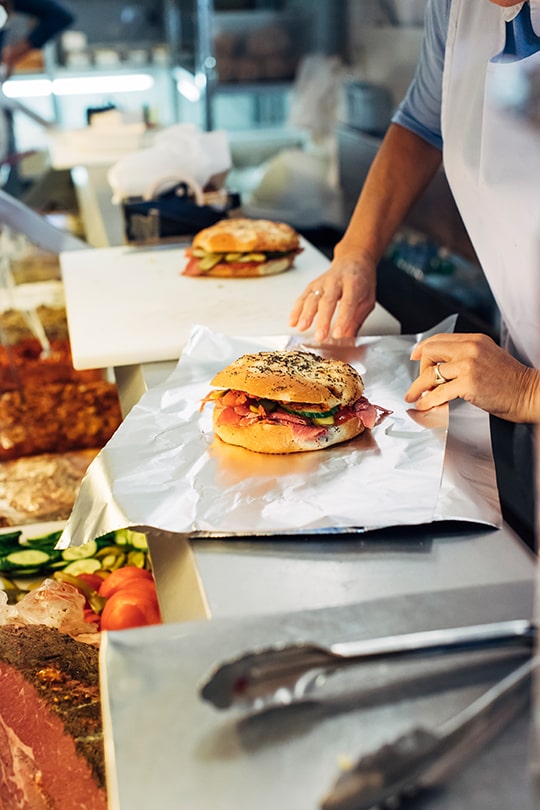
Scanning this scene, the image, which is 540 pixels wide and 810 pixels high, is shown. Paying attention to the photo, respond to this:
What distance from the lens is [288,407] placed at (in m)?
1.36

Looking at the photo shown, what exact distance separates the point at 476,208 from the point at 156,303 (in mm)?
770

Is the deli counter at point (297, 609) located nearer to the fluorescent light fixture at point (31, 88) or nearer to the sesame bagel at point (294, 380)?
the sesame bagel at point (294, 380)

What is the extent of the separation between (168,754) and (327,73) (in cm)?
483

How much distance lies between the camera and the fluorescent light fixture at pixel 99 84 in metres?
5.72

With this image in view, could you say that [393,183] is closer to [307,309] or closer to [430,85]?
[430,85]

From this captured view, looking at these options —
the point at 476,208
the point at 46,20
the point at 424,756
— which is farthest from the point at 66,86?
the point at 424,756

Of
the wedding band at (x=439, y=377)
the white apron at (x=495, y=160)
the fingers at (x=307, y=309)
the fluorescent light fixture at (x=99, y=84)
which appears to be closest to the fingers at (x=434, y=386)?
the wedding band at (x=439, y=377)

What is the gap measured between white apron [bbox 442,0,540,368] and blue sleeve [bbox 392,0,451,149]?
87mm

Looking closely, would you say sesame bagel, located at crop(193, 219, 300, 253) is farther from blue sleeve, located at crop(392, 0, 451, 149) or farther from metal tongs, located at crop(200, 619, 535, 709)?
metal tongs, located at crop(200, 619, 535, 709)

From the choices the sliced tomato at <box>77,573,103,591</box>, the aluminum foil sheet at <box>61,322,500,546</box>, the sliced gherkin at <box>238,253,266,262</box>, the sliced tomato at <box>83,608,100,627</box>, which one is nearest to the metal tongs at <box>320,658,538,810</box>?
the aluminum foil sheet at <box>61,322,500,546</box>

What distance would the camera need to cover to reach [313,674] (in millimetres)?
718

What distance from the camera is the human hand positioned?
176 cm

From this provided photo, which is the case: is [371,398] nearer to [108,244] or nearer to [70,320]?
[70,320]

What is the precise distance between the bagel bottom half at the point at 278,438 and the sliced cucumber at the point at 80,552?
40 cm
